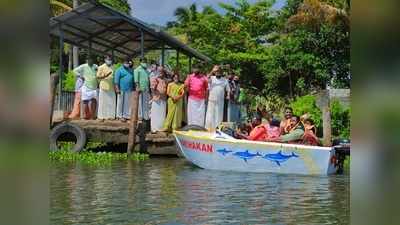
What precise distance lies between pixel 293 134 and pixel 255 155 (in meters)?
0.82

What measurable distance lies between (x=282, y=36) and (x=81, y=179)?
606 inches

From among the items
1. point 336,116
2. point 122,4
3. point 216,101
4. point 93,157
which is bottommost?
point 93,157

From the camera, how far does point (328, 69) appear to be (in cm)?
Answer: 2262

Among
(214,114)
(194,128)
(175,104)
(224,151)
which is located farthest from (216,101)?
(224,151)

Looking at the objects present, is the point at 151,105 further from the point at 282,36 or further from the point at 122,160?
the point at 282,36

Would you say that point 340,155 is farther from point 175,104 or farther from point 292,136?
point 175,104

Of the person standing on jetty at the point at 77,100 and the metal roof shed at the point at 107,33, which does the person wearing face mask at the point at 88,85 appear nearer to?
the person standing on jetty at the point at 77,100

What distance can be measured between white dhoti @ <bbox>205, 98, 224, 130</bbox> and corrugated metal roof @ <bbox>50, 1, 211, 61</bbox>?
286cm

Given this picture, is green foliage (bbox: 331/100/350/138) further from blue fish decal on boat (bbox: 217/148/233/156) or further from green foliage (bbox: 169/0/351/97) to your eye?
blue fish decal on boat (bbox: 217/148/233/156)

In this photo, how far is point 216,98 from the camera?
16.1 metres

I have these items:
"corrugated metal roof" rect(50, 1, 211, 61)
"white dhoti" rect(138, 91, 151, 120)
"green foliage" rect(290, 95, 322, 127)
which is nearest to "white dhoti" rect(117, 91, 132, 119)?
"white dhoti" rect(138, 91, 151, 120)

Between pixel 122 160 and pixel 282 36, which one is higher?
pixel 282 36

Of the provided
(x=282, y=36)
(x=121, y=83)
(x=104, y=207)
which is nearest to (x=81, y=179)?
(x=104, y=207)
